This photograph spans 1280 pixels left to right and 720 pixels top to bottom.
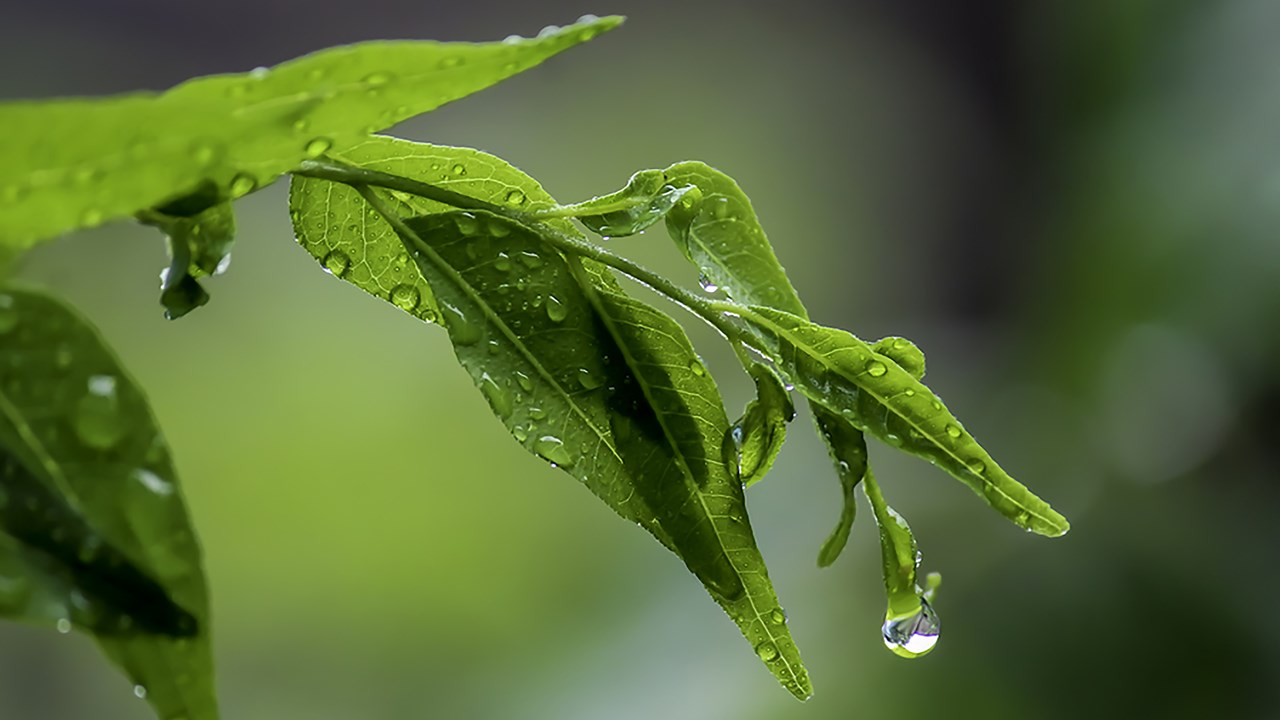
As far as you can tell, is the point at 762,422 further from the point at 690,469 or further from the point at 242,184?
the point at 242,184

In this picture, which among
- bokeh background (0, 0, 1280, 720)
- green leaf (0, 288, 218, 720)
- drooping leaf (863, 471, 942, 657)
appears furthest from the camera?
bokeh background (0, 0, 1280, 720)

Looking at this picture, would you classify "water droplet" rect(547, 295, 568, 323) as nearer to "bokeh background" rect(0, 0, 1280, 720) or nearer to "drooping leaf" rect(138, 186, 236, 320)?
"drooping leaf" rect(138, 186, 236, 320)

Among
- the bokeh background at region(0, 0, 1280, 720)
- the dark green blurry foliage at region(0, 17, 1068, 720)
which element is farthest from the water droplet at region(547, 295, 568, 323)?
the bokeh background at region(0, 0, 1280, 720)

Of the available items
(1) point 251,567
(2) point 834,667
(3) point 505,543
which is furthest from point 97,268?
(2) point 834,667

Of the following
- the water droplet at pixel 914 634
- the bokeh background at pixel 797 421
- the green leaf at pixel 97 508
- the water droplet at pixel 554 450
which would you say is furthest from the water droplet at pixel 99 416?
the bokeh background at pixel 797 421

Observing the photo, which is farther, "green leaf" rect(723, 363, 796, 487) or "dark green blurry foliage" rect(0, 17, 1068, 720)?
"green leaf" rect(723, 363, 796, 487)

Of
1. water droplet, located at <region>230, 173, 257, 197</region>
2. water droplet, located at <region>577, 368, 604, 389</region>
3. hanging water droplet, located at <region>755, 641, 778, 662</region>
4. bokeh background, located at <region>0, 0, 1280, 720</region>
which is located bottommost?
hanging water droplet, located at <region>755, 641, 778, 662</region>

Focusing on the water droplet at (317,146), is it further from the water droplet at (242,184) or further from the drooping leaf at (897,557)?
the drooping leaf at (897,557)
